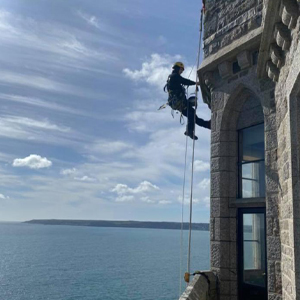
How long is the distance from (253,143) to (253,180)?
0.74m

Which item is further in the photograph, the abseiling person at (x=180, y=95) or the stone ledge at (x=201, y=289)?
the abseiling person at (x=180, y=95)

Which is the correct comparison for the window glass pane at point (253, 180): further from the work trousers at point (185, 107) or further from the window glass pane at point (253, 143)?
the work trousers at point (185, 107)

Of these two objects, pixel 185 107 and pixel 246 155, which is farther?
pixel 185 107

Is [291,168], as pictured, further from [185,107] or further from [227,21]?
[185,107]

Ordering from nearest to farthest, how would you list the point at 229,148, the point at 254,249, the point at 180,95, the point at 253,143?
1. the point at 254,249
2. the point at 253,143
3. the point at 229,148
4. the point at 180,95

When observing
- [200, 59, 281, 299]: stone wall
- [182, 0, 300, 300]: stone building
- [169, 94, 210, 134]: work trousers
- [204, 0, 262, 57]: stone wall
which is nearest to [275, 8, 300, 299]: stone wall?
[182, 0, 300, 300]: stone building

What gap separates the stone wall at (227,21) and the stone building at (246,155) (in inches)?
0.8

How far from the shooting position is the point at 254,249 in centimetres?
710

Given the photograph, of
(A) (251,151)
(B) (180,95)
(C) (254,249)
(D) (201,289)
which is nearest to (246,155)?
(A) (251,151)

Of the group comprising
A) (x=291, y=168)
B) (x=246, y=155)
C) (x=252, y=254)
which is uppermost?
(x=246, y=155)

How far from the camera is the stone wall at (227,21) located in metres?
7.07

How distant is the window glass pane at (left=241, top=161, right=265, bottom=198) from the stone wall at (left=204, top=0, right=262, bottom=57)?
2.52 metres

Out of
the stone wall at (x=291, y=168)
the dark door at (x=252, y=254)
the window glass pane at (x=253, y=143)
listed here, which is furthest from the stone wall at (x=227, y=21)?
the dark door at (x=252, y=254)

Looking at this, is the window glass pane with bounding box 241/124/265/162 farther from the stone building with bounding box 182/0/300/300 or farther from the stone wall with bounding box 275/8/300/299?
the stone wall with bounding box 275/8/300/299
